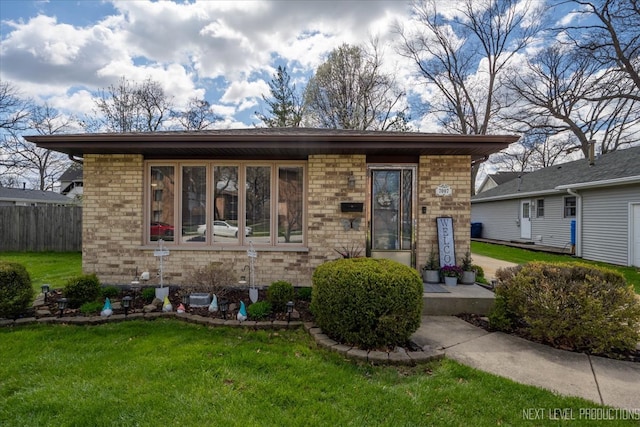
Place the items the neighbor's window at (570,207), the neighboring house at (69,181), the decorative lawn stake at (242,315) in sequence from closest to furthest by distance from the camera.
Result: 1. the decorative lawn stake at (242,315)
2. the neighbor's window at (570,207)
3. the neighboring house at (69,181)

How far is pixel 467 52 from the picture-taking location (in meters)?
19.8

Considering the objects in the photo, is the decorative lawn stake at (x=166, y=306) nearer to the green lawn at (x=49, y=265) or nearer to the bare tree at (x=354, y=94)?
the green lawn at (x=49, y=265)

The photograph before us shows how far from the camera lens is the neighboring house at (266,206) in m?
5.39

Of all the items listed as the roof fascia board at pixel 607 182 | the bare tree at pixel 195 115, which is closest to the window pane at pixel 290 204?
the roof fascia board at pixel 607 182

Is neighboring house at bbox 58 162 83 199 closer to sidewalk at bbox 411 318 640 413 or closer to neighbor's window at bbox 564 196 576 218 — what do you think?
sidewalk at bbox 411 318 640 413

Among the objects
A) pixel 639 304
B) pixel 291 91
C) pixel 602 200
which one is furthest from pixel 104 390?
pixel 291 91

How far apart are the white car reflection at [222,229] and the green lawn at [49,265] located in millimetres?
3103

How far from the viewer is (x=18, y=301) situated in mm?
3990

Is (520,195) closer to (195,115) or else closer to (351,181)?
(351,181)

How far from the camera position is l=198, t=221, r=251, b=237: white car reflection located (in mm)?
5602

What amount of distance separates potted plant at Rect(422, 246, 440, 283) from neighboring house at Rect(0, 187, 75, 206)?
→ 66.3ft

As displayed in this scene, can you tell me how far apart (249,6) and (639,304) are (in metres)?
10.8

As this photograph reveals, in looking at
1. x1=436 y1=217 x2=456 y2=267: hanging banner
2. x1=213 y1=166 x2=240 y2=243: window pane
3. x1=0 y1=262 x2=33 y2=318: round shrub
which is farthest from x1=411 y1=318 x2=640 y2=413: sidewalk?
x1=0 y1=262 x2=33 y2=318: round shrub

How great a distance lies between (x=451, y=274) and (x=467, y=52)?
793 inches
